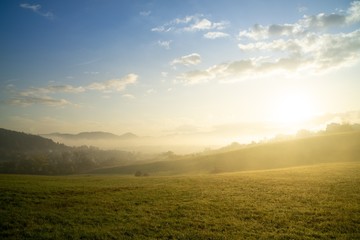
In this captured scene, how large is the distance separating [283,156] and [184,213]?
113 m

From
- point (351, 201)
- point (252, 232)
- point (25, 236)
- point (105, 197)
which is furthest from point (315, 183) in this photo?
point (25, 236)

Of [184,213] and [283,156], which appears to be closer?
[184,213]

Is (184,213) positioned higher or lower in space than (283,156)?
higher

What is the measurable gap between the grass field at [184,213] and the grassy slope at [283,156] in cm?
8275

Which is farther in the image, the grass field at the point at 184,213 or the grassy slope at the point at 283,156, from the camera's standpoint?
the grassy slope at the point at 283,156

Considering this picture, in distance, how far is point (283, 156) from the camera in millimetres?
125688

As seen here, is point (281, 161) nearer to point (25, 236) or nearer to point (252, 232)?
point (252, 232)

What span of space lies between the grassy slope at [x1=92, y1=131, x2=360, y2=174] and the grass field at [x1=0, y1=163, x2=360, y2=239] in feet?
271

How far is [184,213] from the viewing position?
23797 mm

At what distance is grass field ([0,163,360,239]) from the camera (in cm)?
1903

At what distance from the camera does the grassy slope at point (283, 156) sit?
110m

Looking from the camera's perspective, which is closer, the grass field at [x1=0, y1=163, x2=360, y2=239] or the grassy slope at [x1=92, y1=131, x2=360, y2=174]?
the grass field at [x1=0, y1=163, x2=360, y2=239]

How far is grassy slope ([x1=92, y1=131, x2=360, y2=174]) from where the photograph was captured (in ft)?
361

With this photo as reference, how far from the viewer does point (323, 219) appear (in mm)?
21172
